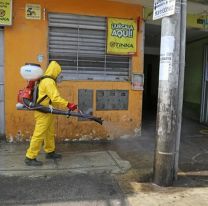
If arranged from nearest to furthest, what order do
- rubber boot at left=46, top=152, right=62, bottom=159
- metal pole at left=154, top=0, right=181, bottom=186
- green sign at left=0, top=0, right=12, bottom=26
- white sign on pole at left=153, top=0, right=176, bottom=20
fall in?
white sign on pole at left=153, top=0, right=176, bottom=20
metal pole at left=154, top=0, right=181, bottom=186
rubber boot at left=46, top=152, right=62, bottom=159
green sign at left=0, top=0, right=12, bottom=26

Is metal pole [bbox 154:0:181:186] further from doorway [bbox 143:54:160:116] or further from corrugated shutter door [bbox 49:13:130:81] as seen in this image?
doorway [bbox 143:54:160:116]

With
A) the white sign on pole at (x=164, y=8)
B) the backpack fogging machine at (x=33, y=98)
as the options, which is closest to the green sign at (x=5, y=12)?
the backpack fogging machine at (x=33, y=98)

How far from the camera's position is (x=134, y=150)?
293 inches

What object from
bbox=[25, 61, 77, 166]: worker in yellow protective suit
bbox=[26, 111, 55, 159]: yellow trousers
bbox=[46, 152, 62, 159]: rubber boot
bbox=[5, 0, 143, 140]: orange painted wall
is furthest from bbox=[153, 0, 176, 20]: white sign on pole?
bbox=[46, 152, 62, 159]: rubber boot

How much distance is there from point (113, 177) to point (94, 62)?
311 centimetres

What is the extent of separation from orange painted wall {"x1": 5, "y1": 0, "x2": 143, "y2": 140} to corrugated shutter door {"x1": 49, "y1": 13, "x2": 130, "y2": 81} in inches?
5.8

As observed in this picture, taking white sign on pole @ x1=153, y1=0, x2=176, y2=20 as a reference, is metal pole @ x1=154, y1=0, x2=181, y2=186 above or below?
below

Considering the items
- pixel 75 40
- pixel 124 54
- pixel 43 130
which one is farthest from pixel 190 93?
pixel 43 130

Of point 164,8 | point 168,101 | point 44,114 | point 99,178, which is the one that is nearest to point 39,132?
point 44,114

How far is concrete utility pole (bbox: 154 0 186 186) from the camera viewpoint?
5258 mm

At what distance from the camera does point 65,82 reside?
7801mm

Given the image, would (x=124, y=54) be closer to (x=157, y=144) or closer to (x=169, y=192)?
(x=157, y=144)

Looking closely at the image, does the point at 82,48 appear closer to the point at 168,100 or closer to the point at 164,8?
the point at 164,8

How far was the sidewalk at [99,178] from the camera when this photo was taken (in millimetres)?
4907
